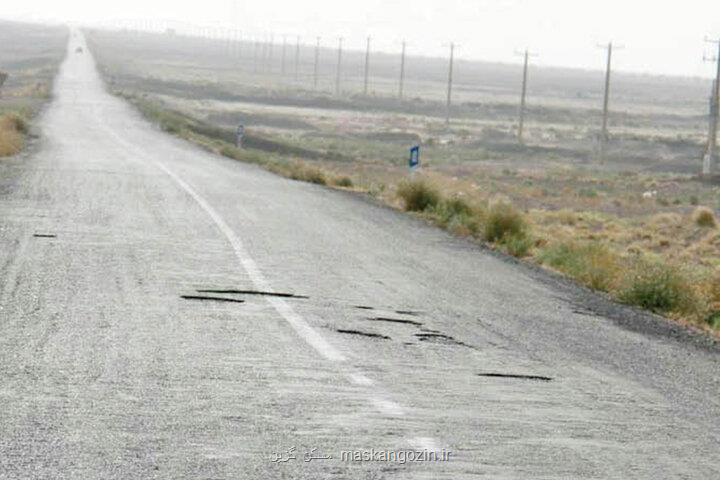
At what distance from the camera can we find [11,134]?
36375 millimetres

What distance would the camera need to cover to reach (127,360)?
8195 mm

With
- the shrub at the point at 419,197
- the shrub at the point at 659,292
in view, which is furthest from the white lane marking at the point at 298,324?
the shrub at the point at 419,197

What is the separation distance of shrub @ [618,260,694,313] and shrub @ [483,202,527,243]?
5921mm

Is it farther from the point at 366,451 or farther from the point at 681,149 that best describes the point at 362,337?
the point at 681,149

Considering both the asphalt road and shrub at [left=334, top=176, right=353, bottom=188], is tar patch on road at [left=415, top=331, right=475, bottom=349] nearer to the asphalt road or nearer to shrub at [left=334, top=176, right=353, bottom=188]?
the asphalt road

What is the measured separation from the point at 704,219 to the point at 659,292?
2651cm

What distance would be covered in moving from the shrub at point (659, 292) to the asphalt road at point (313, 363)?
19.3 inches

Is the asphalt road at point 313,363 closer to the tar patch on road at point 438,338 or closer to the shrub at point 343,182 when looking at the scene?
the tar patch on road at point 438,338

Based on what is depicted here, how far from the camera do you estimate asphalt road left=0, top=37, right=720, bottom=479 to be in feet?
20.3

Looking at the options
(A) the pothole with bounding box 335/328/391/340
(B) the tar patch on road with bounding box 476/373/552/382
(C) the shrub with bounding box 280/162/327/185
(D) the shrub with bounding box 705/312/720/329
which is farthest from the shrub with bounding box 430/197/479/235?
(B) the tar patch on road with bounding box 476/373/552/382

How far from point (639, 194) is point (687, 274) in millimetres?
41522

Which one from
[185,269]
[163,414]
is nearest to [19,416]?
[163,414]

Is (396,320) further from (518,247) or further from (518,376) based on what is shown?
(518,247)

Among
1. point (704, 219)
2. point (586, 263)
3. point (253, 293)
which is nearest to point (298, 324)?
point (253, 293)
